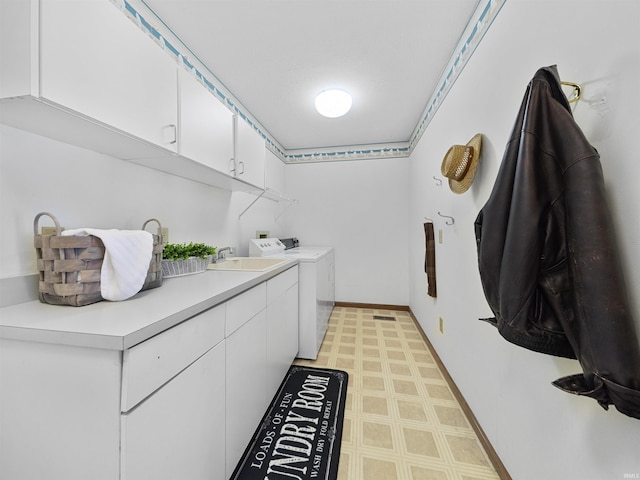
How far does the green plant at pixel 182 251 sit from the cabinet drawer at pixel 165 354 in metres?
0.56

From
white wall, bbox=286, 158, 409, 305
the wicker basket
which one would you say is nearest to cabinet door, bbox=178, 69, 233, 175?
the wicker basket

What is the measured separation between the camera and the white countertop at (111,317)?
0.59 metres

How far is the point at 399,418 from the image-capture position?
1509mm

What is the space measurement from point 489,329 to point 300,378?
53.8 inches

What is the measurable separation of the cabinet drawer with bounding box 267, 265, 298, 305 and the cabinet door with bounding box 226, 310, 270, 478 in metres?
0.14

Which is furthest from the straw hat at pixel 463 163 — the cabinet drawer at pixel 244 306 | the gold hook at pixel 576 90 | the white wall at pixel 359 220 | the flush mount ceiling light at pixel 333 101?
the white wall at pixel 359 220

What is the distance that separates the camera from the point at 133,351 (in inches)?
23.8

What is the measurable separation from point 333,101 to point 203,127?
128 centimetres

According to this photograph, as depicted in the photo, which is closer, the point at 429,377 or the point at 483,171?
the point at 483,171

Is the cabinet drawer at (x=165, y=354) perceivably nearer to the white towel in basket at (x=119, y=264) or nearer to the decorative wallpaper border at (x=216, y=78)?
the white towel in basket at (x=119, y=264)

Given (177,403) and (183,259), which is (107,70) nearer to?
(183,259)

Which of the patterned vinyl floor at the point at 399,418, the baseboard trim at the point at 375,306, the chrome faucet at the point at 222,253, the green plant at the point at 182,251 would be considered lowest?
the patterned vinyl floor at the point at 399,418

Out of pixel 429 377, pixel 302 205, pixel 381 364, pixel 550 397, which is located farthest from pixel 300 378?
pixel 302 205

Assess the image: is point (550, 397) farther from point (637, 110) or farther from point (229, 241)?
point (229, 241)
